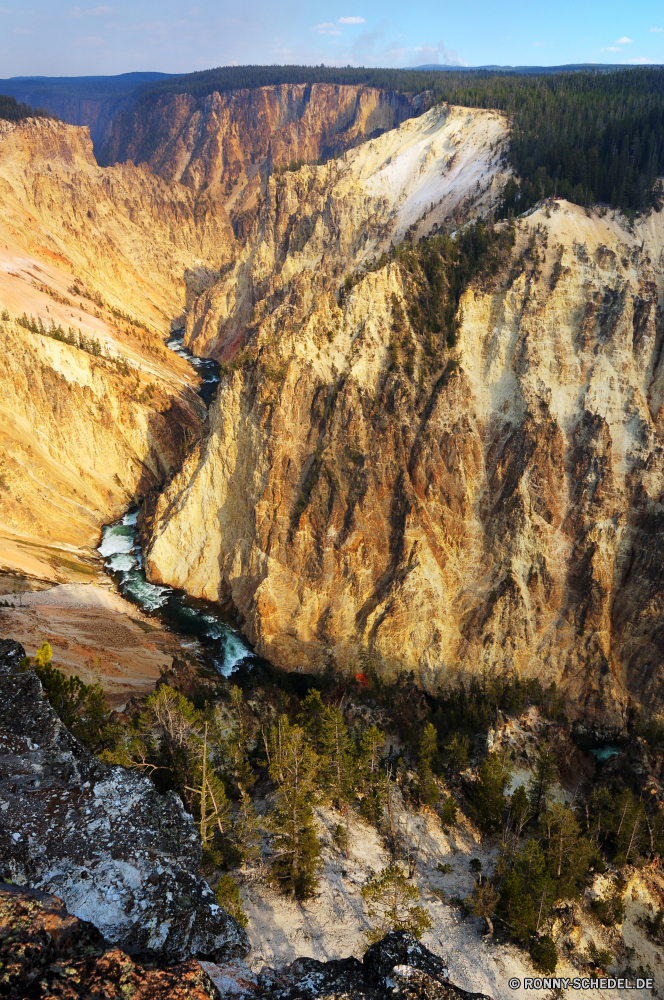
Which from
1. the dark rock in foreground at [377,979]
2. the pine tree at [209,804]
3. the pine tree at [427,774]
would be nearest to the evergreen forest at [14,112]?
the pine tree at [427,774]

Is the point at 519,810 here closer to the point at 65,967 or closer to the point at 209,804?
the point at 209,804

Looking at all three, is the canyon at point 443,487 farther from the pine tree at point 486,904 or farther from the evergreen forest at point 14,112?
the evergreen forest at point 14,112

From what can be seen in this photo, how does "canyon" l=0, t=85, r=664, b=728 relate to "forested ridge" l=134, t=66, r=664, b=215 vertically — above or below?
below

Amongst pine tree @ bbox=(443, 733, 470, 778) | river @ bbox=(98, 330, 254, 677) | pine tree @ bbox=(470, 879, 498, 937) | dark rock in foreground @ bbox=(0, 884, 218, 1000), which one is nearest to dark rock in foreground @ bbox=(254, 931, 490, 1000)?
dark rock in foreground @ bbox=(0, 884, 218, 1000)

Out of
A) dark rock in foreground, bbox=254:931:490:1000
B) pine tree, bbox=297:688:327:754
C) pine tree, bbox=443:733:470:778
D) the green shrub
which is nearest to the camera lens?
dark rock in foreground, bbox=254:931:490:1000

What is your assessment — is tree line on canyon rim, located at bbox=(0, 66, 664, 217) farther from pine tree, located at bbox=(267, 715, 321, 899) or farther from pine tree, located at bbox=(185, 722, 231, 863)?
pine tree, located at bbox=(185, 722, 231, 863)

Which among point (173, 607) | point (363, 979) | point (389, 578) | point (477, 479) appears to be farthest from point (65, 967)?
point (173, 607)

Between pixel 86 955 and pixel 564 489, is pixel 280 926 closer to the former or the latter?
pixel 86 955
